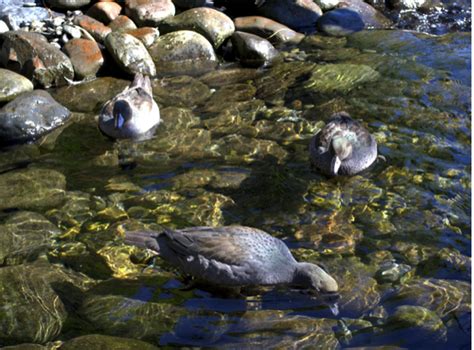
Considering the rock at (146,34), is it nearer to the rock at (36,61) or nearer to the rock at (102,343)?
the rock at (36,61)

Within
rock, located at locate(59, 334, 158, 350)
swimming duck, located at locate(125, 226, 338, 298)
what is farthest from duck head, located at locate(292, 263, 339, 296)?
rock, located at locate(59, 334, 158, 350)

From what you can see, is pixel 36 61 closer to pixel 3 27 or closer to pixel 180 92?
pixel 3 27

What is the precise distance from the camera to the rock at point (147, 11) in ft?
42.4

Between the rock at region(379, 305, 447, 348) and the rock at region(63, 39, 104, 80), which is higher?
the rock at region(379, 305, 447, 348)

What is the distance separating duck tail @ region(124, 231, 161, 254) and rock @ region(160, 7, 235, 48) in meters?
6.53

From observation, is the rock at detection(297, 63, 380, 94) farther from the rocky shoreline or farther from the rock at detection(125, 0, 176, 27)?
the rock at detection(125, 0, 176, 27)

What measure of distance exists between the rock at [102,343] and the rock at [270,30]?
818 centimetres

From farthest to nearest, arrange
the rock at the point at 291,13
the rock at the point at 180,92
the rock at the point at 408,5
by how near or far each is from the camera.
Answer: the rock at the point at 408,5
the rock at the point at 291,13
the rock at the point at 180,92

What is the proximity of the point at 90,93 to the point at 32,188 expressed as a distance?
3.24 metres

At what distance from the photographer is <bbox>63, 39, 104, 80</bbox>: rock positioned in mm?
11656

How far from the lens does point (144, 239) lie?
682 centimetres

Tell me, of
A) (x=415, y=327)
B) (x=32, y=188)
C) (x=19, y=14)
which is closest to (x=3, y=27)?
(x=19, y=14)

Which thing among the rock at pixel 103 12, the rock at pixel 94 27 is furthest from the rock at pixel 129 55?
the rock at pixel 103 12

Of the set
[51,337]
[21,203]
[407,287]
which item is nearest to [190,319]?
[51,337]
